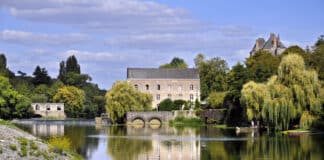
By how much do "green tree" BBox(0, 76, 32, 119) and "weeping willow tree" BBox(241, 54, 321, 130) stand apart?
4117cm

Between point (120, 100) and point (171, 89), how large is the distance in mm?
23012

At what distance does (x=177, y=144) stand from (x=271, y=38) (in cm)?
7571

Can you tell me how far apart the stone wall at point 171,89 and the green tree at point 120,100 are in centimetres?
1770

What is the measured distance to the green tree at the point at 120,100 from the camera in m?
79.1

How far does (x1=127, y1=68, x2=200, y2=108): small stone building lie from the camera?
99.9 metres

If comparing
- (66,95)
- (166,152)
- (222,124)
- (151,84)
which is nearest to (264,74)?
(222,124)

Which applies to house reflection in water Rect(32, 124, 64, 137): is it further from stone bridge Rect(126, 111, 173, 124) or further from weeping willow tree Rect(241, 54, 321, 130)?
weeping willow tree Rect(241, 54, 321, 130)

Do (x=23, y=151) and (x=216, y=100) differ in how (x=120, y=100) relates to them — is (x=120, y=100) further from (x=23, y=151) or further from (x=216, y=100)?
(x=23, y=151)

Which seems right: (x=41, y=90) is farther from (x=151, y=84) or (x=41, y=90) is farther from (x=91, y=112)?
(x=151, y=84)

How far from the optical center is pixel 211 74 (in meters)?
106

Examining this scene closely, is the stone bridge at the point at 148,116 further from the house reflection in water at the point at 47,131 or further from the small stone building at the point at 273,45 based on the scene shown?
the small stone building at the point at 273,45

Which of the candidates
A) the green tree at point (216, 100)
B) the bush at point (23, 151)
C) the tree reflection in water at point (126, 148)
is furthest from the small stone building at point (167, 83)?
the bush at point (23, 151)

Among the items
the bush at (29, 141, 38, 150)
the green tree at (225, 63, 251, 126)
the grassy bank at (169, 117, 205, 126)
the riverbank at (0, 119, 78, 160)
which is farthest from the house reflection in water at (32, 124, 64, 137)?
the bush at (29, 141, 38, 150)

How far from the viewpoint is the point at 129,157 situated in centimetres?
3241
